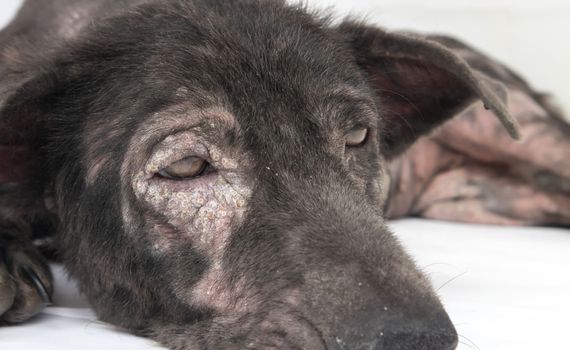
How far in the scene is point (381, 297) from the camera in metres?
2.32

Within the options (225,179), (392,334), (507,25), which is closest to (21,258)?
(225,179)

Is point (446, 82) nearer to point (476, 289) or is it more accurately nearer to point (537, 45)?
point (476, 289)

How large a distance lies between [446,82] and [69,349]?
2015 mm

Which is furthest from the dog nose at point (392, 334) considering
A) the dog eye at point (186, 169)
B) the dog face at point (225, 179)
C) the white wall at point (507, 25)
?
the white wall at point (507, 25)

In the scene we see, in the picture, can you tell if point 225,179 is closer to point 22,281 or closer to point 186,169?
point 186,169

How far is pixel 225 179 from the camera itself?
2.80 m

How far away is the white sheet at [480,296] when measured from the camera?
293 cm

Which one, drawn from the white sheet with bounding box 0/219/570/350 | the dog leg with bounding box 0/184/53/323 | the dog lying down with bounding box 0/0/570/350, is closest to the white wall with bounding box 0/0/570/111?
the white sheet with bounding box 0/219/570/350

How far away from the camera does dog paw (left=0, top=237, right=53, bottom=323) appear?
308 centimetres

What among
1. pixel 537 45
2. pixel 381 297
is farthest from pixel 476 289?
pixel 537 45

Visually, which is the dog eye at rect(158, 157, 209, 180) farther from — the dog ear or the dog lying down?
the dog ear

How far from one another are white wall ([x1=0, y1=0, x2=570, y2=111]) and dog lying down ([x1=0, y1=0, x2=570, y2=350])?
3814mm

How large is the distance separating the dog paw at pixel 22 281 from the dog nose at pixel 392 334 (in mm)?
1374

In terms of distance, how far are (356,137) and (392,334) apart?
1.10m
